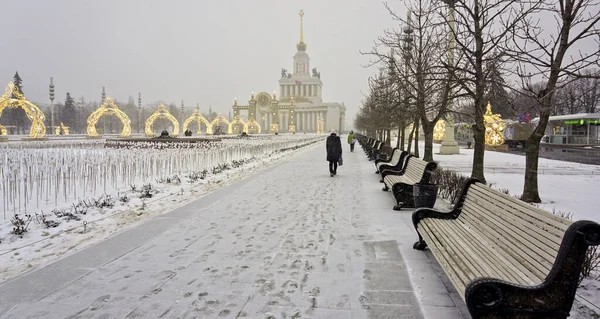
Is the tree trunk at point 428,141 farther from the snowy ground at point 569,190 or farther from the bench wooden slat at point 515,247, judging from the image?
the bench wooden slat at point 515,247

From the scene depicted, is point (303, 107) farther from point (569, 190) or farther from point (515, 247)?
point (515, 247)

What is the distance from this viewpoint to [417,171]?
28.0ft

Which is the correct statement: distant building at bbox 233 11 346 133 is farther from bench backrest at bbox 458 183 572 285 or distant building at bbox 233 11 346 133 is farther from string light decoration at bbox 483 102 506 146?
bench backrest at bbox 458 183 572 285

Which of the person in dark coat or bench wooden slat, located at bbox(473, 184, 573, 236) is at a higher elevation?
the person in dark coat

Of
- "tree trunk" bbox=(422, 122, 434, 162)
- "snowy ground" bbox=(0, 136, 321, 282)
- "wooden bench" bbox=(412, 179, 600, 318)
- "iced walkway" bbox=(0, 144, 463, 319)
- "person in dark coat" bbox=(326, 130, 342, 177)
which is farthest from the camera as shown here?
"tree trunk" bbox=(422, 122, 434, 162)

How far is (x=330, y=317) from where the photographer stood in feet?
11.1

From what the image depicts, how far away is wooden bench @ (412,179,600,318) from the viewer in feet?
8.94

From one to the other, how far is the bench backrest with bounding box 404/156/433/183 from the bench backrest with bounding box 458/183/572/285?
8.48 feet

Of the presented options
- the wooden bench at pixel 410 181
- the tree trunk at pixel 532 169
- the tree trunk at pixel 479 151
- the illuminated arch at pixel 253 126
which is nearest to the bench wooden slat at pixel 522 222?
the wooden bench at pixel 410 181

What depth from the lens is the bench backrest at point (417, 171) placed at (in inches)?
290

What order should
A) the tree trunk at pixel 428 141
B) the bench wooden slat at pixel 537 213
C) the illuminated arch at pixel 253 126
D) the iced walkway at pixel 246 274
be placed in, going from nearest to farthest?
the bench wooden slat at pixel 537 213 → the iced walkway at pixel 246 274 → the tree trunk at pixel 428 141 → the illuminated arch at pixel 253 126

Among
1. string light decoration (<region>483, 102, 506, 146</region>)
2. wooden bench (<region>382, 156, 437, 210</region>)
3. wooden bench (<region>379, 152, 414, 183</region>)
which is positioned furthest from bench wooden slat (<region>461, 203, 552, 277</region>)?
string light decoration (<region>483, 102, 506, 146</region>)

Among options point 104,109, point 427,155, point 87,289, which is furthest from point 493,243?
point 104,109

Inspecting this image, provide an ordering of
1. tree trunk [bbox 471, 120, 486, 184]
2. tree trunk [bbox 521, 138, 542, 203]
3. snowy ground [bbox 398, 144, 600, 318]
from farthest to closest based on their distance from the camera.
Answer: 1. tree trunk [bbox 471, 120, 486, 184]
2. tree trunk [bbox 521, 138, 542, 203]
3. snowy ground [bbox 398, 144, 600, 318]
